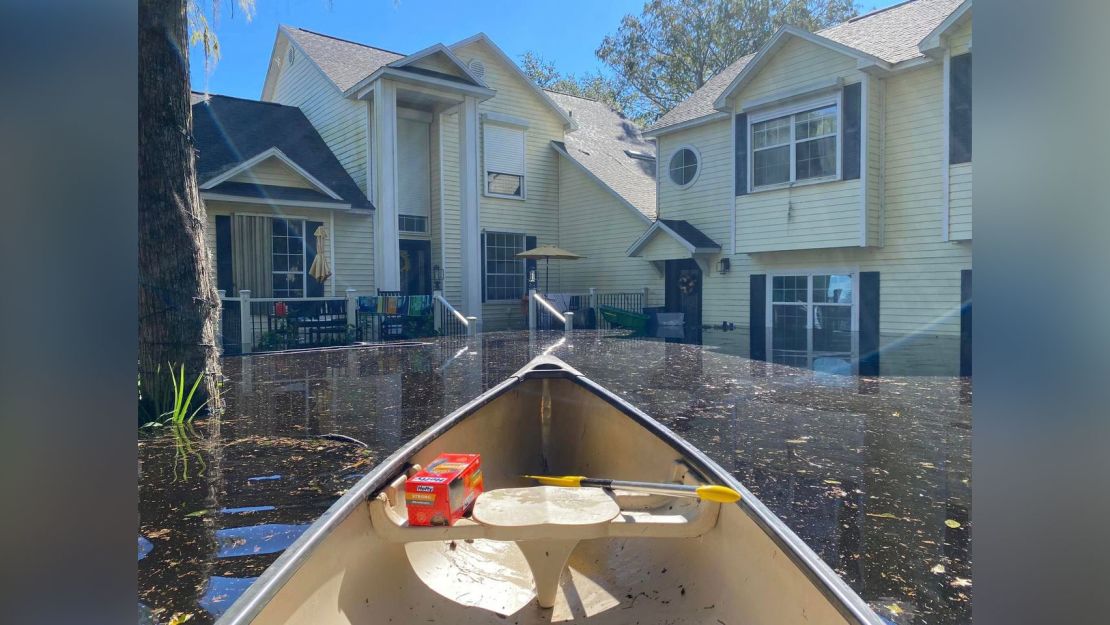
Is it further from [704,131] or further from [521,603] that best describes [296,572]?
[704,131]

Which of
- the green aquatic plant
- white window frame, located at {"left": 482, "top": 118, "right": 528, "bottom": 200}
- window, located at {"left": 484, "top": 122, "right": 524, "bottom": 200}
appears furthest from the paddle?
window, located at {"left": 484, "top": 122, "right": 524, "bottom": 200}

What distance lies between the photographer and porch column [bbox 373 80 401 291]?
1495 centimetres

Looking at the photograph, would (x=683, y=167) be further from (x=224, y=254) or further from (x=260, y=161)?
(x=224, y=254)

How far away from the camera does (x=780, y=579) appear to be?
82.7 inches

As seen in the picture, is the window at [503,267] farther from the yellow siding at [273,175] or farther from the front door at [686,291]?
the yellow siding at [273,175]

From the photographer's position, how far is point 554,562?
103 inches

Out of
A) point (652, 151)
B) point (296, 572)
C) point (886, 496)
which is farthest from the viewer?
point (652, 151)

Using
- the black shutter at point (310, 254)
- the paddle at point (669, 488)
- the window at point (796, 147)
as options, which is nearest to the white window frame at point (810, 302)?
the window at point (796, 147)

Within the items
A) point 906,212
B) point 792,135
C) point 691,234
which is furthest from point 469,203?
point 906,212

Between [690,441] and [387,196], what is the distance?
11422mm

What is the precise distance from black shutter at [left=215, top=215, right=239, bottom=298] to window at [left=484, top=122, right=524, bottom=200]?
6960 millimetres

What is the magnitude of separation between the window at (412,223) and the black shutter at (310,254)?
8.99 ft
